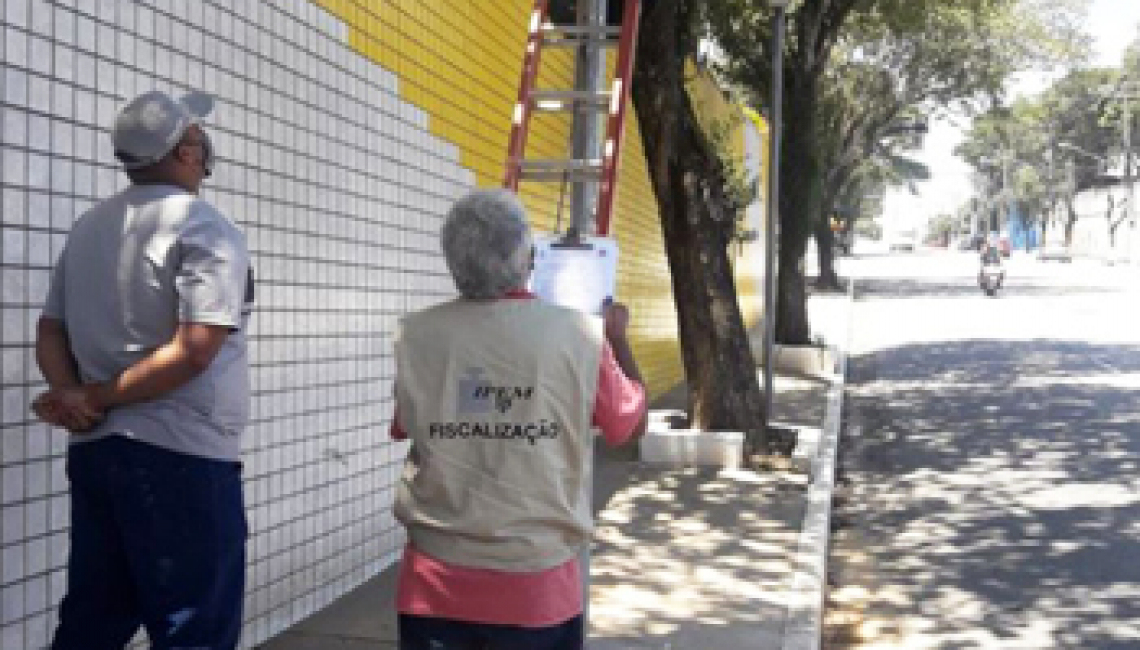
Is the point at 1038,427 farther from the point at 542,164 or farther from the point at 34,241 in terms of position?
the point at 34,241

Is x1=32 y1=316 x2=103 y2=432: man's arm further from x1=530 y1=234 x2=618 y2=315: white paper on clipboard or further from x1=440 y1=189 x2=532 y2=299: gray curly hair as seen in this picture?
x1=530 y1=234 x2=618 y2=315: white paper on clipboard

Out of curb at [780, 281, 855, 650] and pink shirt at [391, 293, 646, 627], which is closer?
pink shirt at [391, 293, 646, 627]

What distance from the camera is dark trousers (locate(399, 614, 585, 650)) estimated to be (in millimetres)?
2607

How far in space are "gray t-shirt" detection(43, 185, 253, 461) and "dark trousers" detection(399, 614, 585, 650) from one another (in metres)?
0.65

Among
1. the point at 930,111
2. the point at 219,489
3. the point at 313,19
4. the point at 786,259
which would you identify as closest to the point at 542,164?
the point at 313,19

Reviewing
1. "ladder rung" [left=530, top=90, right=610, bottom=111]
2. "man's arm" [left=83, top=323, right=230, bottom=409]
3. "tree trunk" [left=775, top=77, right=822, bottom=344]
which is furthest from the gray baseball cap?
"tree trunk" [left=775, top=77, right=822, bottom=344]

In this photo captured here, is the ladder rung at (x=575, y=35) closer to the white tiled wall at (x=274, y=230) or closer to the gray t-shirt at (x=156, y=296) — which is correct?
the white tiled wall at (x=274, y=230)

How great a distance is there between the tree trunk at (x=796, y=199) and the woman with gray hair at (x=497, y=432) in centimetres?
1405

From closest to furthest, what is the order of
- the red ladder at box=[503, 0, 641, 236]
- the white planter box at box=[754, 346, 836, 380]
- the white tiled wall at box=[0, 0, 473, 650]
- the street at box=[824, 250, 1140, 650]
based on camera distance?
the white tiled wall at box=[0, 0, 473, 650] → the red ladder at box=[503, 0, 641, 236] → the street at box=[824, 250, 1140, 650] → the white planter box at box=[754, 346, 836, 380]

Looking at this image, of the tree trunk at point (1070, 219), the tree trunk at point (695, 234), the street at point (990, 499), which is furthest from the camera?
the tree trunk at point (1070, 219)

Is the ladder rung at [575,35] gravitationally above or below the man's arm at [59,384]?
above

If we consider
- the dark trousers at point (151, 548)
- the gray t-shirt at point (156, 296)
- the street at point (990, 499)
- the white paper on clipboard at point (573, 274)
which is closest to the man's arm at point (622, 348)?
the white paper on clipboard at point (573, 274)

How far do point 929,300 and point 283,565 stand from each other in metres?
28.1

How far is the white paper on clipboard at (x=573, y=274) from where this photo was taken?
3.72 metres
